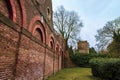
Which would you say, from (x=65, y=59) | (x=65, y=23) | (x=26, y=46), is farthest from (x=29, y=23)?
(x=65, y=23)

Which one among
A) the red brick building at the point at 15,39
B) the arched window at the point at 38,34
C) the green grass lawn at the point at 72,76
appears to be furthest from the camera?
the green grass lawn at the point at 72,76

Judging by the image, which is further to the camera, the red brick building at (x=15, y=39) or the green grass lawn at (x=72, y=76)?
the green grass lawn at (x=72, y=76)

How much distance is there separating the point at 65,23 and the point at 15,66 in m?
32.2

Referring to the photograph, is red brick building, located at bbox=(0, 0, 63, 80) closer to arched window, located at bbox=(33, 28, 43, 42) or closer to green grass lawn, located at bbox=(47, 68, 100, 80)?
arched window, located at bbox=(33, 28, 43, 42)

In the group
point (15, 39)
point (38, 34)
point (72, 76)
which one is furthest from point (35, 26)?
point (72, 76)

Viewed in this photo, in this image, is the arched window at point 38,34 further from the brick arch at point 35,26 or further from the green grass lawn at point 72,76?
the green grass lawn at point 72,76

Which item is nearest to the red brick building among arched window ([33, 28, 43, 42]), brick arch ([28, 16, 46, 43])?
brick arch ([28, 16, 46, 43])

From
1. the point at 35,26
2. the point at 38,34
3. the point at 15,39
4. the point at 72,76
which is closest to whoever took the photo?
the point at 15,39

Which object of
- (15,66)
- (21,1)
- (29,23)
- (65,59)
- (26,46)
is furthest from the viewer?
(65,59)

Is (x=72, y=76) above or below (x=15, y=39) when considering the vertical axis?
below

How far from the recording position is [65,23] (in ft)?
124

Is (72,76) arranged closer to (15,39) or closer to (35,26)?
(35,26)

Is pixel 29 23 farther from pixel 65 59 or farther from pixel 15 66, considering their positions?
pixel 65 59

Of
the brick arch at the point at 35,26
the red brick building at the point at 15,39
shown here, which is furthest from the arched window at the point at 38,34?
the red brick building at the point at 15,39
